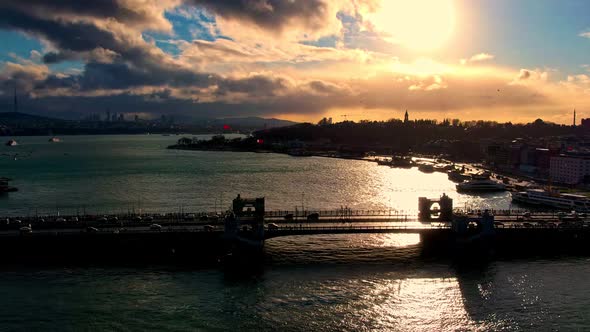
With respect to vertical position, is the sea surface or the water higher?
the water

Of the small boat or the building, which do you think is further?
the small boat

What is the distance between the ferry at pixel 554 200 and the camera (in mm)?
29867

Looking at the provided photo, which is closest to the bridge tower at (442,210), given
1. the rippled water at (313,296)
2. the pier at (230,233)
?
the pier at (230,233)

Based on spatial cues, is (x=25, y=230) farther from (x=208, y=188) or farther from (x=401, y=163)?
(x=401, y=163)

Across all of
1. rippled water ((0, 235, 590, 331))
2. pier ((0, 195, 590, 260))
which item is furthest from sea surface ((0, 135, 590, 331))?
pier ((0, 195, 590, 260))

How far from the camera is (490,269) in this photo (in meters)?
16.6

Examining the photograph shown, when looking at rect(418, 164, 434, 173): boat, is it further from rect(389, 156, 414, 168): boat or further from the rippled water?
the rippled water

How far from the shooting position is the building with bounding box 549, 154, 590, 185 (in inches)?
1617

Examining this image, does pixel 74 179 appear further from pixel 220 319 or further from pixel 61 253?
pixel 220 319

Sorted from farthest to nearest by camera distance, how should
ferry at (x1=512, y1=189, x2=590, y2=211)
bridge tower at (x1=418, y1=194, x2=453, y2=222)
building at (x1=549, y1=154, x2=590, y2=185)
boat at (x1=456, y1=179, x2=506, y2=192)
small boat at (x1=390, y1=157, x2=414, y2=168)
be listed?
small boat at (x1=390, y1=157, x2=414, y2=168)
building at (x1=549, y1=154, x2=590, y2=185)
boat at (x1=456, y1=179, x2=506, y2=192)
ferry at (x1=512, y1=189, x2=590, y2=211)
bridge tower at (x1=418, y1=194, x2=453, y2=222)

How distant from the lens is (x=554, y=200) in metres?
31.2

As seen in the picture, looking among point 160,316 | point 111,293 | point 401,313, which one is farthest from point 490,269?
point 111,293

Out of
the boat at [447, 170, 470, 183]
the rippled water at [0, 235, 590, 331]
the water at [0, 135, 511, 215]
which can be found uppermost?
the boat at [447, 170, 470, 183]

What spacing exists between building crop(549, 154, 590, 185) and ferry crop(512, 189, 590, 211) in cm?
1087
